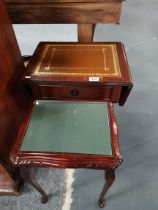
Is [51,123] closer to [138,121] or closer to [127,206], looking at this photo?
[127,206]

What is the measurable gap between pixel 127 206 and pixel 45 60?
82cm

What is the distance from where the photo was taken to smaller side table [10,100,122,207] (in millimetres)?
668

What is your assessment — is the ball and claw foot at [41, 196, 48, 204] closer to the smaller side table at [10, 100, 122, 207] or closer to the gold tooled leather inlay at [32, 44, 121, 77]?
the smaller side table at [10, 100, 122, 207]

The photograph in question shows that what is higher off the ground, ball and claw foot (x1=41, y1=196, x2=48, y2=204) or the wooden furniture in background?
the wooden furniture in background

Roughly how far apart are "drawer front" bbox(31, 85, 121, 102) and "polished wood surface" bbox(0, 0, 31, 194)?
98 mm

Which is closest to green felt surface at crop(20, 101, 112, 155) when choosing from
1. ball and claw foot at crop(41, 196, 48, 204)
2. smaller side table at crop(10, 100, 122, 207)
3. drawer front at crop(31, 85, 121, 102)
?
smaller side table at crop(10, 100, 122, 207)

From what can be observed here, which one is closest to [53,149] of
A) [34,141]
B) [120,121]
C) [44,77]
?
[34,141]

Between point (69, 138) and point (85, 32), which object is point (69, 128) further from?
point (85, 32)

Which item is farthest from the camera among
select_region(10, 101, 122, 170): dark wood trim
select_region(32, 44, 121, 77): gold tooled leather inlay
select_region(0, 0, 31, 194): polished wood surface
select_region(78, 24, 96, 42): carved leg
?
select_region(78, 24, 96, 42): carved leg

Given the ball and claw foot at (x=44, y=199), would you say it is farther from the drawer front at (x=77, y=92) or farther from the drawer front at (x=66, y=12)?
the drawer front at (x=66, y=12)

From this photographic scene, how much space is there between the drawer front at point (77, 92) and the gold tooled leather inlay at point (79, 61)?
68 millimetres

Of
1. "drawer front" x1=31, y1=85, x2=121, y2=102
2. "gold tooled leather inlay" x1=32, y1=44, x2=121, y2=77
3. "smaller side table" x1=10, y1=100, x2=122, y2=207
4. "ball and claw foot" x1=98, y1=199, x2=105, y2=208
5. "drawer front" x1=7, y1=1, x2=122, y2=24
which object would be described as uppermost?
"drawer front" x1=7, y1=1, x2=122, y2=24

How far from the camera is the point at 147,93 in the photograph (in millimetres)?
1490

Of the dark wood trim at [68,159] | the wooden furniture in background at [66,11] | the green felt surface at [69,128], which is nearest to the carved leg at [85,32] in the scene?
the wooden furniture in background at [66,11]
